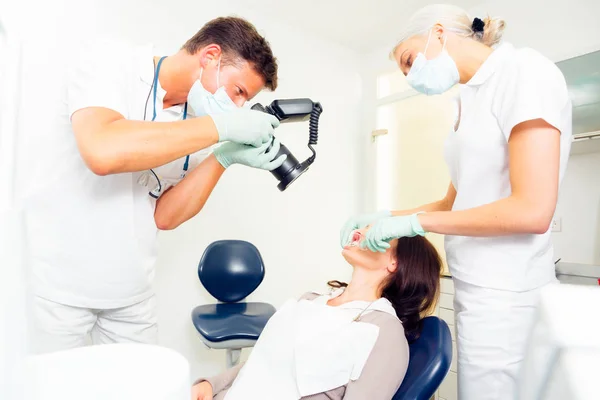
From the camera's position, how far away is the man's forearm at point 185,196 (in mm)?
1238

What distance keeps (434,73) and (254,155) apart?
Answer: 578 millimetres

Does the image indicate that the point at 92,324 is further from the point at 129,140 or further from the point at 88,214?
the point at 129,140

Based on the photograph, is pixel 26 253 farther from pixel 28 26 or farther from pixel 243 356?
pixel 243 356

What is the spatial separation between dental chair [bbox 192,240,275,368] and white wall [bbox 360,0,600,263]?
1447 mm

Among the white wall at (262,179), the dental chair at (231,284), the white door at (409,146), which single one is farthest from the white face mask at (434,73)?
the white door at (409,146)

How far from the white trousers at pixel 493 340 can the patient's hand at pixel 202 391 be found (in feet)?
2.30

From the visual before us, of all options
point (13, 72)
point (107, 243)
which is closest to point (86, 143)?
point (107, 243)

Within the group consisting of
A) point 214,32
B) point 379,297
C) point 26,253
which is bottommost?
point 379,297

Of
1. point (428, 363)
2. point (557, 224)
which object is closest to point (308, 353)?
point (428, 363)

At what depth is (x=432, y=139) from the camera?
3.05 m

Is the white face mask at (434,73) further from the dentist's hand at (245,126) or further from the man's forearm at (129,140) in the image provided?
the man's forearm at (129,140)

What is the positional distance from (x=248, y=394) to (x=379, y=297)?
528mm

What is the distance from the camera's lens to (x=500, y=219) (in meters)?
0.87

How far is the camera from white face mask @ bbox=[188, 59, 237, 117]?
1.15m
